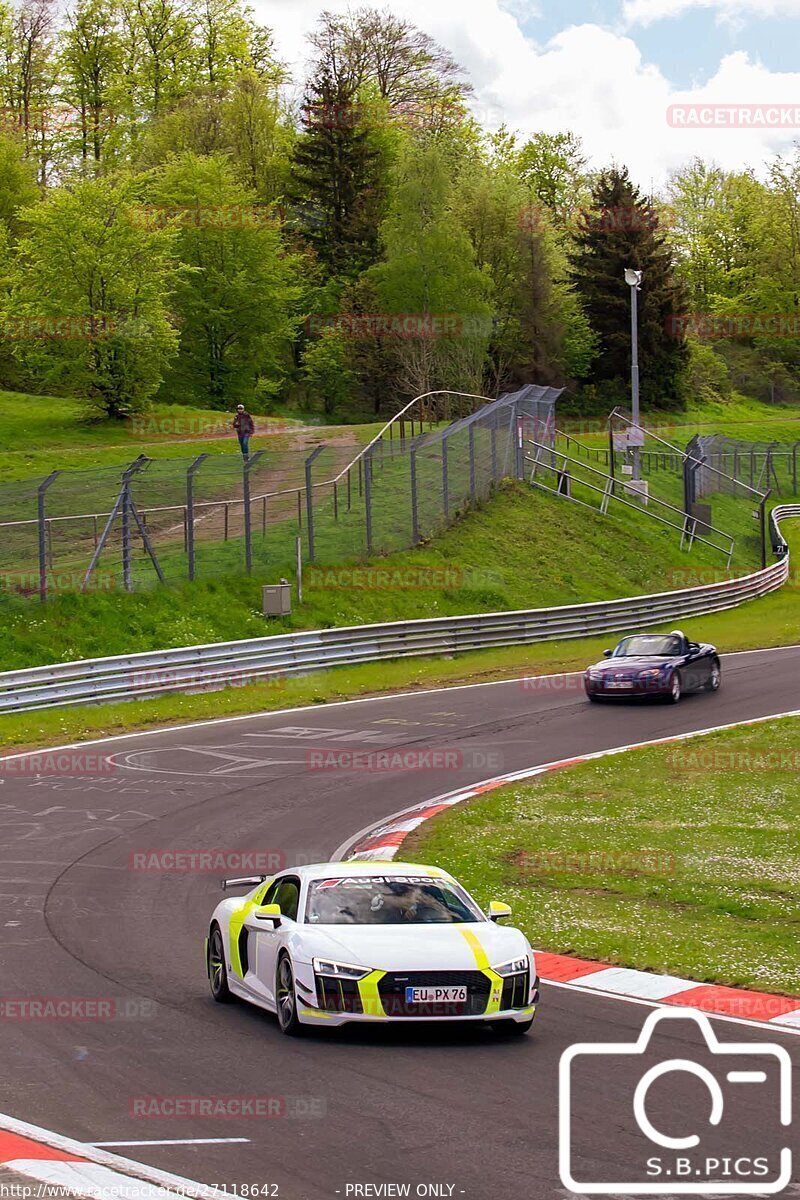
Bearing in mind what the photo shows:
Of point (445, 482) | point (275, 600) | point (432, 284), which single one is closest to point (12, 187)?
point (432, 284)

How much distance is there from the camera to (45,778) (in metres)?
21.0

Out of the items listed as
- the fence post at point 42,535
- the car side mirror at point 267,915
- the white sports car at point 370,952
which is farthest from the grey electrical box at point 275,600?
the car side mirror at point 267,915

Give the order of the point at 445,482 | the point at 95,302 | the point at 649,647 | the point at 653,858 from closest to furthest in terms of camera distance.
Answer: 1. the point at 653,858
2. the point at 649,647
3. the point at 445,482
4. the point at 95,302

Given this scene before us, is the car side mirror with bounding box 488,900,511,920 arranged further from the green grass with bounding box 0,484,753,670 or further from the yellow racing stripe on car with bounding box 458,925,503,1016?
the green grass with bounding box 0,484,753,670

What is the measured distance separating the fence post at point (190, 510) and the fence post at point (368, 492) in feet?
19.8

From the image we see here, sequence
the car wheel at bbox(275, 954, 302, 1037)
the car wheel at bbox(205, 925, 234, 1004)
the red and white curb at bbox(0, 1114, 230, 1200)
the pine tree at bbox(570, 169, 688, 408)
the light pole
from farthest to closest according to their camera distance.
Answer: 1. the pine tree at bbox(570, 169, 688, 408)
2. the light pole
3. the car wheel at bbox(205, 925, 234, 1004)
4. the car wheel at bbox(275, 954, 302, 1037)
5. the red and white curb at bbox(0, 1114, 230, 1200)

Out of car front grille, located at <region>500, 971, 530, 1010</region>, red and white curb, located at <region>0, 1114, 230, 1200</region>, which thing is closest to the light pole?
car front grille, located at <region>500, 971, 530, 1010</region>

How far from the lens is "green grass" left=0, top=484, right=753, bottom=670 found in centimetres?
3019

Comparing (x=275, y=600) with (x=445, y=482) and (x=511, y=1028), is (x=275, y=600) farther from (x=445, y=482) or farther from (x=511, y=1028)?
(x=511, y=1028)

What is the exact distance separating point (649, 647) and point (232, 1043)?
821 inches

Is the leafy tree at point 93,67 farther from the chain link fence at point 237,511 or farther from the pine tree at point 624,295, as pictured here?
the chain link fence at point 237,511

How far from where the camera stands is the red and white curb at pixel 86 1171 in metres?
6.39

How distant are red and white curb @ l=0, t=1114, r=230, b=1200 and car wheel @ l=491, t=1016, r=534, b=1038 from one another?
3.09m

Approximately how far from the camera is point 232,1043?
30.4 feet
